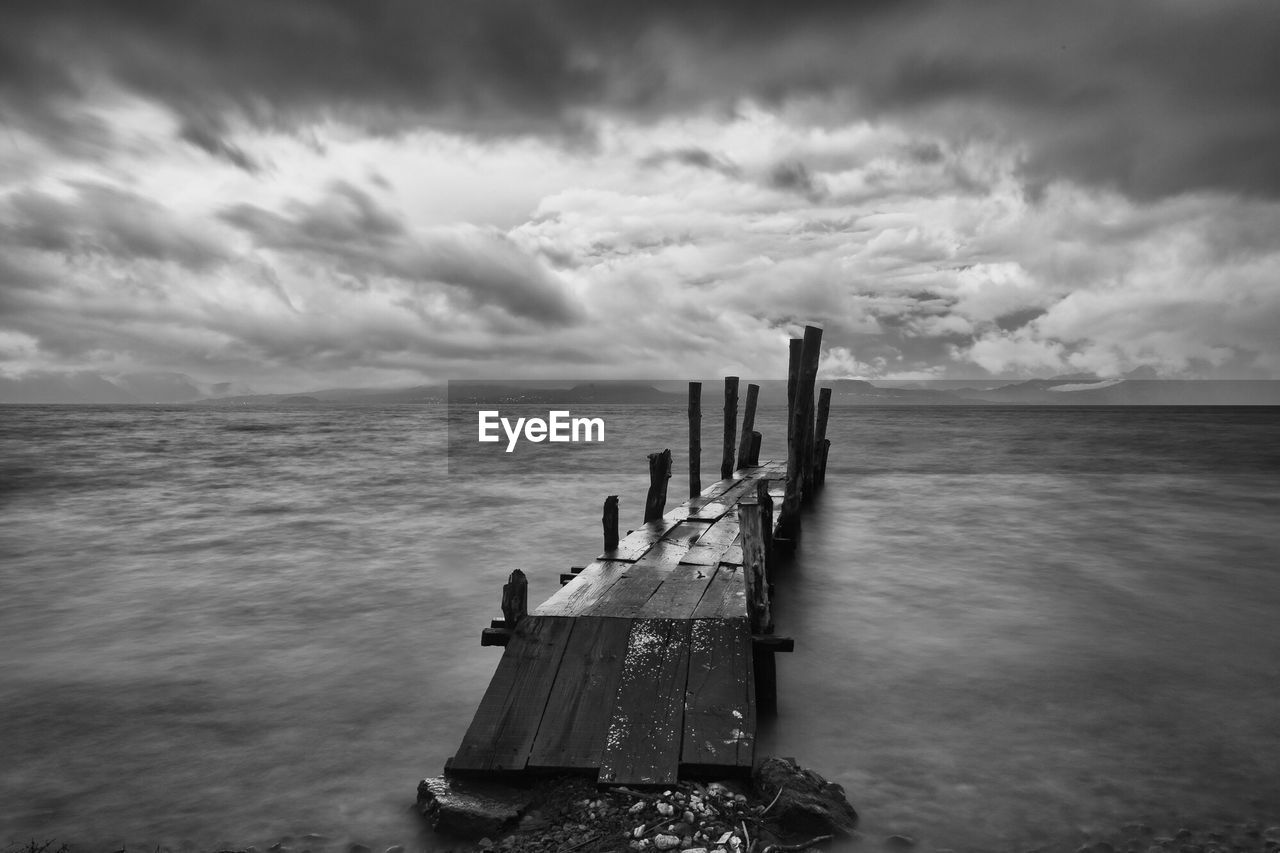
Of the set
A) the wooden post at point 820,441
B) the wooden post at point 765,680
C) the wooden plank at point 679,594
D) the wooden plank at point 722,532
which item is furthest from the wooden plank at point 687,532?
the wooden post at point 820,441

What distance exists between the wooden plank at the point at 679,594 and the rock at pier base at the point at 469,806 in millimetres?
1855

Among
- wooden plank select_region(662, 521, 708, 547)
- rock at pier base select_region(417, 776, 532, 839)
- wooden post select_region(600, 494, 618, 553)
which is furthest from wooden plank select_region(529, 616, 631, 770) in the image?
wooden plank select_region(662, 521, 708, 547)

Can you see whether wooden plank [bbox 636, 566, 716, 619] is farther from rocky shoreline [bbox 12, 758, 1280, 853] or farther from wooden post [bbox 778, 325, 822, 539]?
wooden post [bbox 778, 325, 822, 539]

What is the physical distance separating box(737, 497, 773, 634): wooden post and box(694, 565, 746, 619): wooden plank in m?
0.13

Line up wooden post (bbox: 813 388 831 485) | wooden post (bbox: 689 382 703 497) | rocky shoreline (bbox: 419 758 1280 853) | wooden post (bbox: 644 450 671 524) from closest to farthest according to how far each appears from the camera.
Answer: rocky shoreline (bbox: 419 758 1280 853) → wooden post (bbox: 644 450 671 524) → wooden post (bbox: 689 382 703 497) → wooden post (bbox: 813 388 831 485)

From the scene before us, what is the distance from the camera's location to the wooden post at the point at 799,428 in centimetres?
1283

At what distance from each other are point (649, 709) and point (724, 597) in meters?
1.84

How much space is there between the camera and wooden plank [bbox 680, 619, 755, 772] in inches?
183

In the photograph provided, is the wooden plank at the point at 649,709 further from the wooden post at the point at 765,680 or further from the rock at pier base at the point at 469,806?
the wooden post at the point at 765,680

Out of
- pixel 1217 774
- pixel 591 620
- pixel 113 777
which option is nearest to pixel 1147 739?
pixel 1217 774

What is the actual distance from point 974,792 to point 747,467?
14375 mm

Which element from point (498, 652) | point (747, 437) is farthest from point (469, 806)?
point (747, 437)

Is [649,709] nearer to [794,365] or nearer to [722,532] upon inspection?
[722,532]

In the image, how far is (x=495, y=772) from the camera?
4.65 meters
